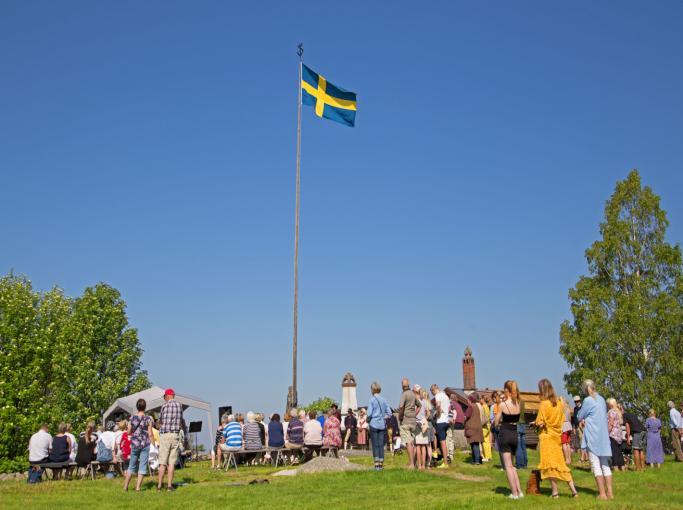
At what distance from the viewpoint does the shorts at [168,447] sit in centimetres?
1373

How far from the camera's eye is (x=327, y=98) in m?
28.4

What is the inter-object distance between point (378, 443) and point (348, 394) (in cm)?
1227

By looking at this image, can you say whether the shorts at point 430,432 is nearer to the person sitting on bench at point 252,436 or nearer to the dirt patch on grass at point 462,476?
the dirt patch on grass at point 462,476

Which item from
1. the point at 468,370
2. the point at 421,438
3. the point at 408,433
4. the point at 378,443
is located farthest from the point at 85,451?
the point at 468,370

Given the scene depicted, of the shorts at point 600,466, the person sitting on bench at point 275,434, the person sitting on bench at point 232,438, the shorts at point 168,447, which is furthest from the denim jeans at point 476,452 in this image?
the shorts at point 168,447

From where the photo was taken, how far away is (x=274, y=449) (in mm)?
20156

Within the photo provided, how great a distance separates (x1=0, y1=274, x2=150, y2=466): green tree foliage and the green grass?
20105 mm

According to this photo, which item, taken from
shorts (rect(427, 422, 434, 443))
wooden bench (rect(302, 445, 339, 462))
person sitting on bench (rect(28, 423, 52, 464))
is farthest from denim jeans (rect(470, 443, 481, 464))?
person sitting on bench (rect(28, 423, 52, 464))

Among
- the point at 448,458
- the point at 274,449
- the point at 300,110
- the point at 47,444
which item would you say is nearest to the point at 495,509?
the point at 448,458

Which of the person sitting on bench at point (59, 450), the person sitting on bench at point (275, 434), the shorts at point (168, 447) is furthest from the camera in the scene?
the person sitting on bench at point (275, 434)

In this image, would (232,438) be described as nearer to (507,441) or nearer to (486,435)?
(486,435)

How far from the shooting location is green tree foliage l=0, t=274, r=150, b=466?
33.9 m

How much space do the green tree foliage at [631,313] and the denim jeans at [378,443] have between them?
19.6 metres

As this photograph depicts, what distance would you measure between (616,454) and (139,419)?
1109cm
